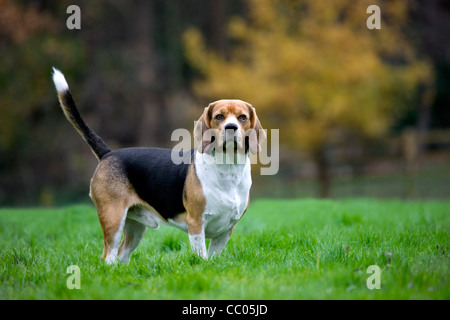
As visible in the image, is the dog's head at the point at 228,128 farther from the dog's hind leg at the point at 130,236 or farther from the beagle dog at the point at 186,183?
the dog's hind leg at the point at 130,236

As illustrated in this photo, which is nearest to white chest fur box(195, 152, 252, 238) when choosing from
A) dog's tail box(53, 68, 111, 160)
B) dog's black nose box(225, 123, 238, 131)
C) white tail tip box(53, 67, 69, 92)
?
dog's black nose box(225, 123, 238, 131)

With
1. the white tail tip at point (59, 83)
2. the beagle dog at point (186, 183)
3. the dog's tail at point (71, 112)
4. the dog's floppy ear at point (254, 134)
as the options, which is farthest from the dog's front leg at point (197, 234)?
the white tail tip at point (59, 83)

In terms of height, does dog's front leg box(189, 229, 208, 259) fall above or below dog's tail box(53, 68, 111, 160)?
below

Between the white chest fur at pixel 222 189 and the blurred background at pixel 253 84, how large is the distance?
9.36 meters

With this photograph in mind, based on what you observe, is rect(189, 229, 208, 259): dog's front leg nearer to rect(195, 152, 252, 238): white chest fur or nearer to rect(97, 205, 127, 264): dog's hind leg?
rect(195, 152, 252, 238): white chest fur

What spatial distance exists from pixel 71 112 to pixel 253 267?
2.77 m

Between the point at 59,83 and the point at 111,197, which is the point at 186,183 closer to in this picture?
the point at 111,197

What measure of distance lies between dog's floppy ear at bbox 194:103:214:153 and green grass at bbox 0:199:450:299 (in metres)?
1.15

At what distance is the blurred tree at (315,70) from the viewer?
544 inches

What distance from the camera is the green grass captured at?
3688 millimetres

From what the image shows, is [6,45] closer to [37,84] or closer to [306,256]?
[37,84]

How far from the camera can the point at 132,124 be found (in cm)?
2428

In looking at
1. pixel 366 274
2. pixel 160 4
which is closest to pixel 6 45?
pixel 160 4

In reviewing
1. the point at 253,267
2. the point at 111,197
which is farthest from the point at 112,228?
the point at 253,267
